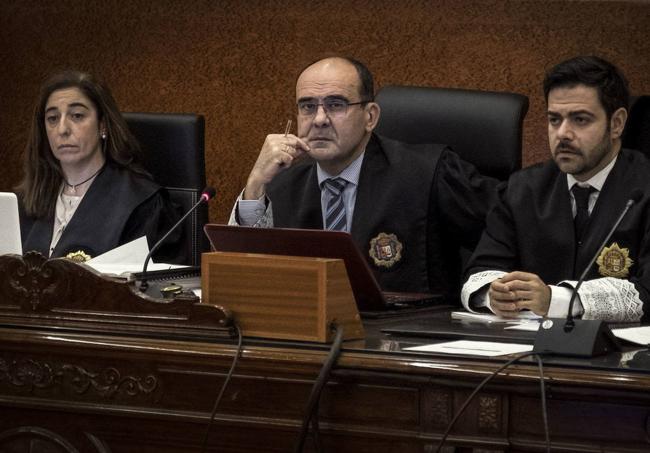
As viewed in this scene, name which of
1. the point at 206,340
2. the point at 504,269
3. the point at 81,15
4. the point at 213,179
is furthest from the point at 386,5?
the point at 206,340

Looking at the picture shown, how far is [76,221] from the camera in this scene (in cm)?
357

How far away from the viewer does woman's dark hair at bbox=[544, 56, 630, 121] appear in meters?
2.77

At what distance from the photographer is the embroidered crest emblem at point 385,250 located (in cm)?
307

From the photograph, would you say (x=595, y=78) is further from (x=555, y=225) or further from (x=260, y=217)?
(x=260, y=217)

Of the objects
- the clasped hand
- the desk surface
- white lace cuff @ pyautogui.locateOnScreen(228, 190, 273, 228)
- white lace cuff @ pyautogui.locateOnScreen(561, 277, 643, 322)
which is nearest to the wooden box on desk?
the desk surface

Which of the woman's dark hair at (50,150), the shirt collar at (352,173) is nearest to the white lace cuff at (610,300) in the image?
the shirt collar at (352,173)

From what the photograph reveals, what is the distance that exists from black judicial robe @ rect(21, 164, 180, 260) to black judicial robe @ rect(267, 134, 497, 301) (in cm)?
54

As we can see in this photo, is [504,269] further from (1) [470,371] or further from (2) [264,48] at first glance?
(2) [264,48]

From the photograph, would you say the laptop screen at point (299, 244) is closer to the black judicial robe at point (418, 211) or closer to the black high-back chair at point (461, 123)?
the black judicial robe at point (418, 211)

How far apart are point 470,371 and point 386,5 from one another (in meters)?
2.34

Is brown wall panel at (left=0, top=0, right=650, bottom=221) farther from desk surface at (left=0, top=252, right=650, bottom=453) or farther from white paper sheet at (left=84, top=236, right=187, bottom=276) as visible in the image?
desk surface at (left=0, top=252, right=650, bottom=453)

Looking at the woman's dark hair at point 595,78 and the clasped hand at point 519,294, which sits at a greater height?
the woman's dark hair at point 595,78

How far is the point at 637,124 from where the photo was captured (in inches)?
128

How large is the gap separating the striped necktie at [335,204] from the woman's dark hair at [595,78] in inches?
25.5
